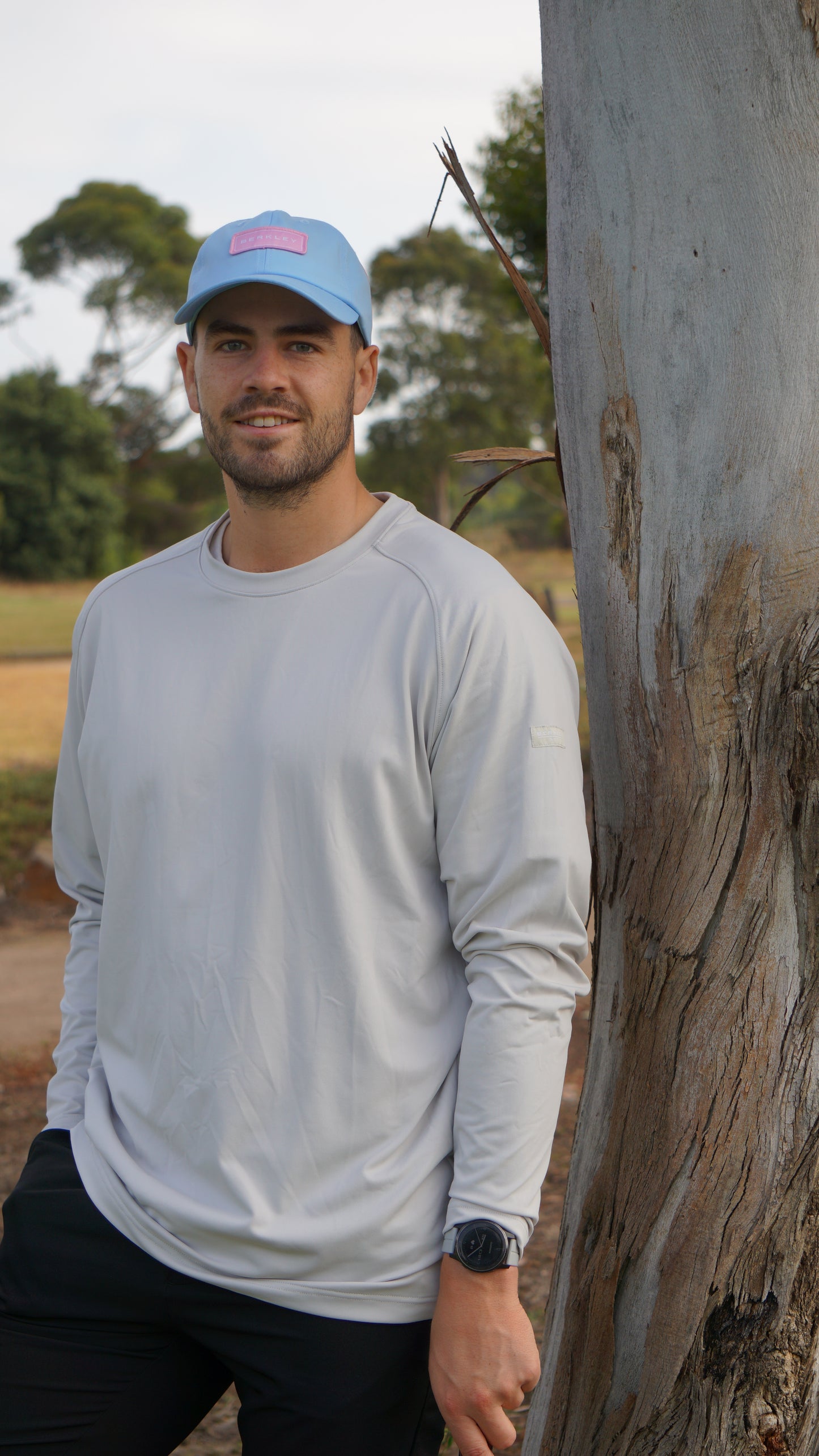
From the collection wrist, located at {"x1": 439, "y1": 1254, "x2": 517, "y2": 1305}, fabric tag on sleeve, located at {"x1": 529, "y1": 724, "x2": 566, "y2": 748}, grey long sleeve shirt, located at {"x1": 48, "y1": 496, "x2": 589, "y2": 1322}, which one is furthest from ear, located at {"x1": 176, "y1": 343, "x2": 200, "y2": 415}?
wrist, located at {"x1": 439, "y1": 1254, "x2": 517, "y2": 1305}

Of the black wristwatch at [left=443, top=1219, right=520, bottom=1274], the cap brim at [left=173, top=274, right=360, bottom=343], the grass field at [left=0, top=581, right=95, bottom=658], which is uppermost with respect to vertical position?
the cap brim at [left=173, top=274, right=360, bottom=343]

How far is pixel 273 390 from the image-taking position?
169cm

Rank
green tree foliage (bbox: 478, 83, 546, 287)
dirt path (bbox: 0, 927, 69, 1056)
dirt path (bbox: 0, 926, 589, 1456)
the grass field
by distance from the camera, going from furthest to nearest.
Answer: the grass field, green tree foliage (bbox: 478, 83, 546, 287), dirt path (bbox: 0, 927, 69, 1056), dirt path (bbox: 0, 926, 589, 1456)

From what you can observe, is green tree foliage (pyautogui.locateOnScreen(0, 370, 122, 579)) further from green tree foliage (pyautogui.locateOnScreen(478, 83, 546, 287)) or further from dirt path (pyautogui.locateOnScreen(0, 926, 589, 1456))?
dirt path (pyautogui.locateOnScreen(0, 926, 589, 1456))

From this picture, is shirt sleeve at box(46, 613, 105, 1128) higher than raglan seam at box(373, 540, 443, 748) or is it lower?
lower

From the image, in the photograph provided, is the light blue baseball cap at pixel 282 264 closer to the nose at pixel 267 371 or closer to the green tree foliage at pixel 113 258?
the nose at pixel 267 371

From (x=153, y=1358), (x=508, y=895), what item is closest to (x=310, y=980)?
(x=508, y=895)

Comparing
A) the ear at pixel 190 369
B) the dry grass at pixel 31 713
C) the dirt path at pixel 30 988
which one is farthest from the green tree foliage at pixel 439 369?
the ear at pixel 190 369

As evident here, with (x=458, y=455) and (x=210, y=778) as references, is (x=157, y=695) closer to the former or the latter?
(x=210, y=778)

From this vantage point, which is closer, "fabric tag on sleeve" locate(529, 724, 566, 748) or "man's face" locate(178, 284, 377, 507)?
"fabric tag on sleeve" locate(529, 724, 566, 748)

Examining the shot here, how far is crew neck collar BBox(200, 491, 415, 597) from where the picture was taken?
1660 mm

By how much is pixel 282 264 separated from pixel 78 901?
1054 mm

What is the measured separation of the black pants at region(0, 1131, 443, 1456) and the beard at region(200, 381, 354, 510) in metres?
1.03

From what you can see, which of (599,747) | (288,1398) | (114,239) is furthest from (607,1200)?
(114,239)
